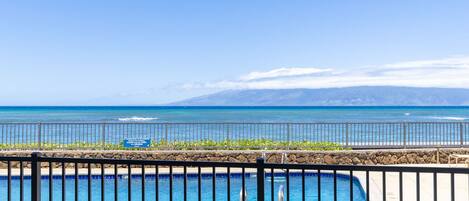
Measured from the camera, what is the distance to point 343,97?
169750 millimetres

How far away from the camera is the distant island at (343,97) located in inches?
6471

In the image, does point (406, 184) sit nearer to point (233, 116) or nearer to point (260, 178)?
point (260, 178)

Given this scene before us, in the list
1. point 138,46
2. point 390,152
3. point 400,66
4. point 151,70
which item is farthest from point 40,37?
point 400,66

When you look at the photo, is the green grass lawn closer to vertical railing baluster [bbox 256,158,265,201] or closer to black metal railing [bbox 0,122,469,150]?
black metal railing [bbox 0,122,469,150]

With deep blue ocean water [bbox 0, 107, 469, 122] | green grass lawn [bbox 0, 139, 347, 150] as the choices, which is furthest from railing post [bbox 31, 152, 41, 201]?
deep blue ocean water [bbox 0, 107, 469, 122]

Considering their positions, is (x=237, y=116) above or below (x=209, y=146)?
below

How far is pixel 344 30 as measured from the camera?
30609 millimetres

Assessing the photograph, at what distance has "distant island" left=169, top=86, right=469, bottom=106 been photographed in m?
164

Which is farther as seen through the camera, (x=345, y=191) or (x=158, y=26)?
(x=158, y=26)

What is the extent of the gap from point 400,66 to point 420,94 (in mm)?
97060

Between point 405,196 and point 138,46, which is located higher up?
point 138,46

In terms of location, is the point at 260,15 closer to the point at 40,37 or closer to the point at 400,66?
the point at 40,37

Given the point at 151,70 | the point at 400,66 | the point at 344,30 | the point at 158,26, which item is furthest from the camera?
the point at 400,66

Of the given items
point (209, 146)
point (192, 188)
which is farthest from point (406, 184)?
point (209, 146)
